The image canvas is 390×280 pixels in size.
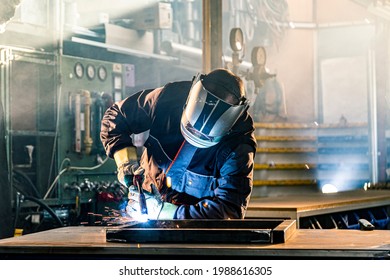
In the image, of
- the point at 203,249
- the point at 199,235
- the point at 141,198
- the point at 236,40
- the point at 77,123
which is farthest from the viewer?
the point at 236,40

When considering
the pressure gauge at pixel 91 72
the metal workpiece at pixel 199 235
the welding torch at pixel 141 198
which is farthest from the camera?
the pressure gauge at pixel 91 72

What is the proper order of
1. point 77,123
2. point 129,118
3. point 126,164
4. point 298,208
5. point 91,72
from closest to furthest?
point 126,164 → point 129,118 → point 298,208 → point 77,123 → point 91,72

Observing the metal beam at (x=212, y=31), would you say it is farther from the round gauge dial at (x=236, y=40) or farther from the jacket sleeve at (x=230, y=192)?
the round gauge dial at (x=236, y=40)

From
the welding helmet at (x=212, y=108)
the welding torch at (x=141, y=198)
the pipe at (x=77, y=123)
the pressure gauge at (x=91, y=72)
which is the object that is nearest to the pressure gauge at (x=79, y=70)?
the pressure gauge at (x=91, y=72)

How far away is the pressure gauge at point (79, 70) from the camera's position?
856cm

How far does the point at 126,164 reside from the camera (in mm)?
4742

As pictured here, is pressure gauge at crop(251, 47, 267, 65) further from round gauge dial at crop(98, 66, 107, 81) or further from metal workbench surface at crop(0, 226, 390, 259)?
metal workbench surface at crop(0, 226, 390, 259)

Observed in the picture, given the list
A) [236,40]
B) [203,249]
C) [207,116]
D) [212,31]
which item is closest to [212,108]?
[207,116]

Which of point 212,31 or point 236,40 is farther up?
point 236,40

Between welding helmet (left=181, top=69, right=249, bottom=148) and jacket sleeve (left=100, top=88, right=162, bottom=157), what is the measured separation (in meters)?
0.34

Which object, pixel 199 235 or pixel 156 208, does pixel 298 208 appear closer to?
pixel 156 208

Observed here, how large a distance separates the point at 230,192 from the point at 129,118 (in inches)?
32.5

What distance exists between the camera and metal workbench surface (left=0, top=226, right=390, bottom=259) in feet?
10.4
